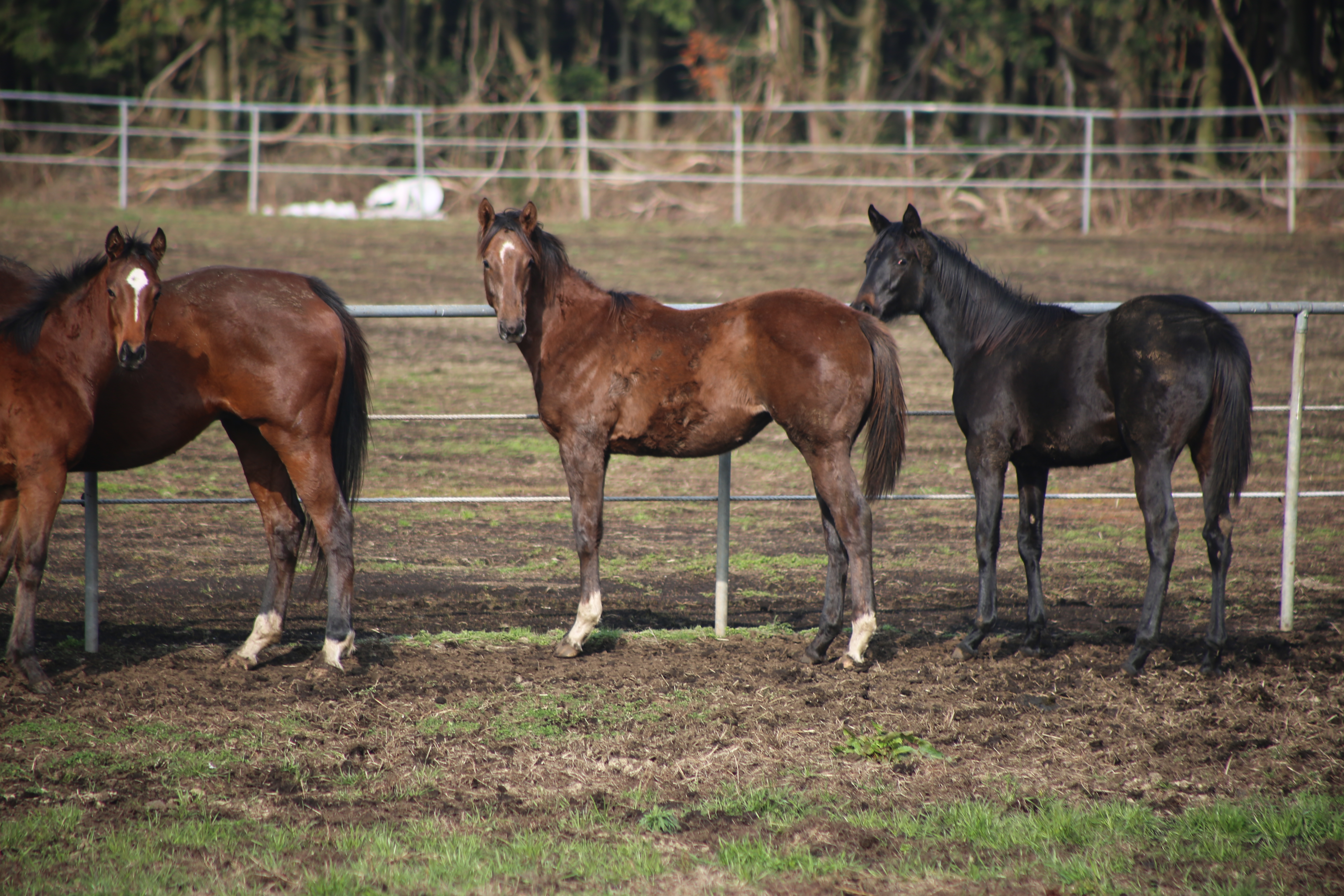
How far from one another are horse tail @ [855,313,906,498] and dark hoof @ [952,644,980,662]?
2.70 feet

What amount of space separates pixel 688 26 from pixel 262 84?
9.16m

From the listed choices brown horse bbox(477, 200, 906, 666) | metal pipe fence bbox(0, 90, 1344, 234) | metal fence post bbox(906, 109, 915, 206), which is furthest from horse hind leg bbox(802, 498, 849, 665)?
metal fence post bbox(906, 109, 915, 206)

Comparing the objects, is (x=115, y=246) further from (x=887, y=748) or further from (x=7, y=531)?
(x=887, y=748)

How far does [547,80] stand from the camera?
24.2m

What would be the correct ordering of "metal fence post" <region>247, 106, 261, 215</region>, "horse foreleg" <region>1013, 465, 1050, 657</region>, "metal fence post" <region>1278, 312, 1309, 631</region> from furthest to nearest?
"metal fence post" <region>247, 106, 261, 215</region>
"metal fence post" <region>1278, 312, 1309, 631</region>
"horse foreleg" <region>1013, 465, 1050, 657</region>

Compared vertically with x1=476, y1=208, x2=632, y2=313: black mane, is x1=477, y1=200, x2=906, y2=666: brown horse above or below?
below

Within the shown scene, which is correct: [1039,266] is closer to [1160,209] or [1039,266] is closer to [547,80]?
[1160,209]

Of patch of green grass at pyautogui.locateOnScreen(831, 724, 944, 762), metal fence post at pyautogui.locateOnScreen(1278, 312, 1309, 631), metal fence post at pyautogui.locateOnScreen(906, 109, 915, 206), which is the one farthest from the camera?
metal fence post at pyautogui.locateOnScreen(906, 109, 915, 206)

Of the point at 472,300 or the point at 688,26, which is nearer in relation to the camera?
the point at 472,300

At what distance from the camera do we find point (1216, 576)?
466 cm

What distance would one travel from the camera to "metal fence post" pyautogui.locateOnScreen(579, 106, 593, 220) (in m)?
17.8

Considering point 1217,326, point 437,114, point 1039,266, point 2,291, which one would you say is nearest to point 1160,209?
point 1039,266

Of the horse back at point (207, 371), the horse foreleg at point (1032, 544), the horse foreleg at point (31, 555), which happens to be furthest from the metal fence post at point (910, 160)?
the horse foreleg at point (31, 555)

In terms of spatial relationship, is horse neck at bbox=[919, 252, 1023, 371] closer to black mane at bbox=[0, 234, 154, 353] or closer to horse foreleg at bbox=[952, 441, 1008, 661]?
horse foreleg at bbox=[952, 441, 1008, 661]
